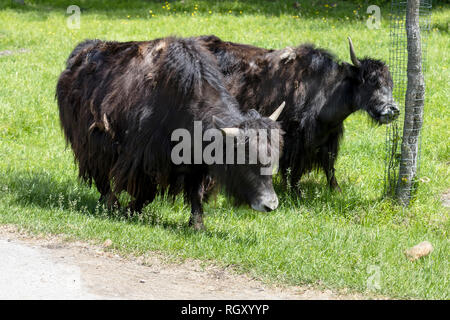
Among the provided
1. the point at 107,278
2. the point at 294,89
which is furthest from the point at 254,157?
the point at 294,89

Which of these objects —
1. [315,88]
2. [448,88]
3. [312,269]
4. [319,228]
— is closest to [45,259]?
[312,269]

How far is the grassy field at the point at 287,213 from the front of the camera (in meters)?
5.79

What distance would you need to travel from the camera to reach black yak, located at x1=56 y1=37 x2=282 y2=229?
631 centimetres

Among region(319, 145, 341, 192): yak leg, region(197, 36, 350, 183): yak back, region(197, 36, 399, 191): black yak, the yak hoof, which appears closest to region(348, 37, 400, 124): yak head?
region(197, 36, 399, 191): black yak

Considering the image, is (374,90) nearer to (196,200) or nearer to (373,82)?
(373,82)

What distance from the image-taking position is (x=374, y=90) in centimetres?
783

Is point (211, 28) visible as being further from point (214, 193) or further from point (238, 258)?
point (238, 258)

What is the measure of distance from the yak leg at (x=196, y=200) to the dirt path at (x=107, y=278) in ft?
3.14

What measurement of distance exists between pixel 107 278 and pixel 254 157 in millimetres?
1792

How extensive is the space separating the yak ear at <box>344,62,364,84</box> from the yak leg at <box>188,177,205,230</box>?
2478mm

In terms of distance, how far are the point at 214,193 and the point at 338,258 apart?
168 centimetres

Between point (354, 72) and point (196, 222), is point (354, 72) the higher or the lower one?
the higher one

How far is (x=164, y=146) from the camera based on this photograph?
6.73 m

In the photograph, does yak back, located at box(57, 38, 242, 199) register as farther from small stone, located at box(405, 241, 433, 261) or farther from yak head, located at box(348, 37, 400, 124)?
small stone, located at box(405, 241, 433, 261)
